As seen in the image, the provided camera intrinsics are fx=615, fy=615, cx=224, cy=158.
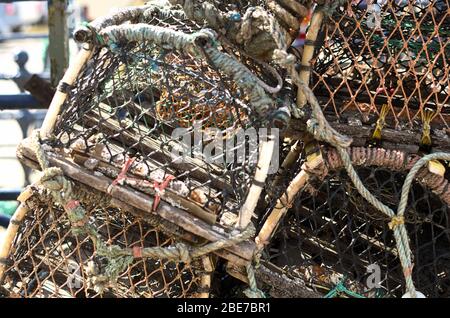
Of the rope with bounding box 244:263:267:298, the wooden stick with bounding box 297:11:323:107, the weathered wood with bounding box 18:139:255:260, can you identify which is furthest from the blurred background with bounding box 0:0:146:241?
the rope with bounding box 244:263:267:298

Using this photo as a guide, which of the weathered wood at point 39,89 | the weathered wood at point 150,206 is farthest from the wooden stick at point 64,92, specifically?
the weathered wood at point 39,89

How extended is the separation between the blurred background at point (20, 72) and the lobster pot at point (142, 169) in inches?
13.1

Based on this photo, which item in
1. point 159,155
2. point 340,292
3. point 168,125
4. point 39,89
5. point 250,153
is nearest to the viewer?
point 250,153

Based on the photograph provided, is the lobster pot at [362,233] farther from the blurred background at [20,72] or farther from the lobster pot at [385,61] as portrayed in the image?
the blurred background at [20,72]

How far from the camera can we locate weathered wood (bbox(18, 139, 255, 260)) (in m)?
1.83

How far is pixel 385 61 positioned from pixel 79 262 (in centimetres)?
124

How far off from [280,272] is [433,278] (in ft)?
1.88

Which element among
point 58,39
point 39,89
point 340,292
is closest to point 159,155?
point 340,292

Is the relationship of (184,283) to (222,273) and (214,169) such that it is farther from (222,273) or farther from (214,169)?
(214,169)

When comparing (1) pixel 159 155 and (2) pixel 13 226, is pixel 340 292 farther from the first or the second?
(2) pixel 13 226

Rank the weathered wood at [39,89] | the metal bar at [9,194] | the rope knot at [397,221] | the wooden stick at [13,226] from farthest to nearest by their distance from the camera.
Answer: the metal bar at [9,194] → the weathered wood at [39,89] → the wooden stick at [13,226] → the rope knot at [397,221]

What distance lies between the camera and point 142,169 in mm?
1953

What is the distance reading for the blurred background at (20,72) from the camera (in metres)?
3.42
